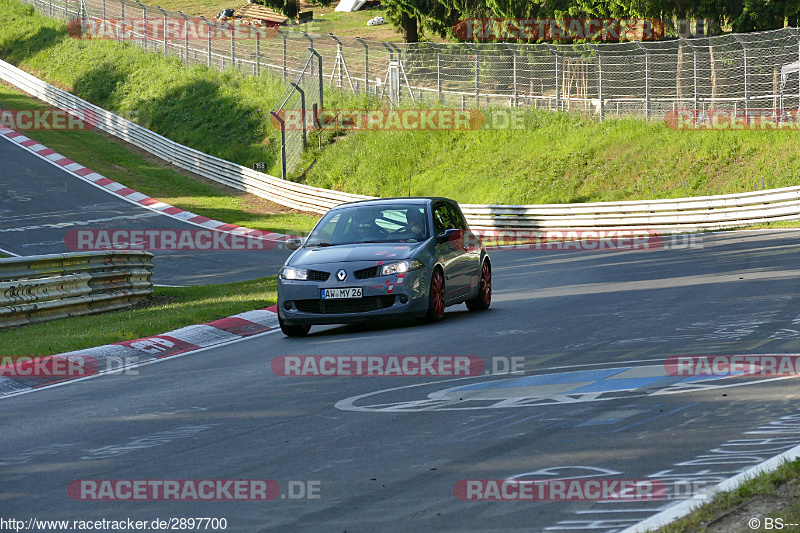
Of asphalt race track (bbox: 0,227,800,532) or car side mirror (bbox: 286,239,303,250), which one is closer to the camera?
asphalt race track (bbox: 0,227,800,532)

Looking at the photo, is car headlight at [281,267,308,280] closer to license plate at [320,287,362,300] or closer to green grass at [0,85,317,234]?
license plate at [320,287,362,300]

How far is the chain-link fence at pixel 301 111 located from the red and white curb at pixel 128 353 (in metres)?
27.2

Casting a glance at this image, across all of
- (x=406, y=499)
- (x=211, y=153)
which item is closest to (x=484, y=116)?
(x=211, y=153)

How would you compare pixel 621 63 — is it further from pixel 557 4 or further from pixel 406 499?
pixel 406 499

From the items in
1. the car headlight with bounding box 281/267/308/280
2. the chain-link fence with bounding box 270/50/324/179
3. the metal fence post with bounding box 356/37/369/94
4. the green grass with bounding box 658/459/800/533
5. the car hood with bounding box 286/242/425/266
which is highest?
the metal fence post with bounding box 356/37/369/94

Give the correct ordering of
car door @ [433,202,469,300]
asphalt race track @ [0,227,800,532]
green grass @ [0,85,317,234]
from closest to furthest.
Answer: asphalt race track @ [0,227,800,532], car door @ [433,202,469,300], green grass @ [0,85,317,234]

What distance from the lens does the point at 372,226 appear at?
13047 millimetres

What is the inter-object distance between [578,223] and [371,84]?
50.8 ft

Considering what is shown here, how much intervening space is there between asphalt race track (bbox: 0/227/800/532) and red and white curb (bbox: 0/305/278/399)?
48cm

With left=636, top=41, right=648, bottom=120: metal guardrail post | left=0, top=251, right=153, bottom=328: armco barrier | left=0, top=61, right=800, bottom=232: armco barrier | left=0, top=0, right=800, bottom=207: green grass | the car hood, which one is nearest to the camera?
the car hood

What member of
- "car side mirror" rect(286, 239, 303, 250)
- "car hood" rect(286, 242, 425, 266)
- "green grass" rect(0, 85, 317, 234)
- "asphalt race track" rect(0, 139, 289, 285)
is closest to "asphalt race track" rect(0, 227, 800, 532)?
"car hood" rect(286, 242, 425, 266)

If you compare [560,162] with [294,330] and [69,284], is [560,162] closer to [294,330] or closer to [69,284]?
[69,284]

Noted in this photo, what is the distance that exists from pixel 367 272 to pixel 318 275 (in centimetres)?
57

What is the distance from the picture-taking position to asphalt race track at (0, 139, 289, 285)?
24.5 metres
